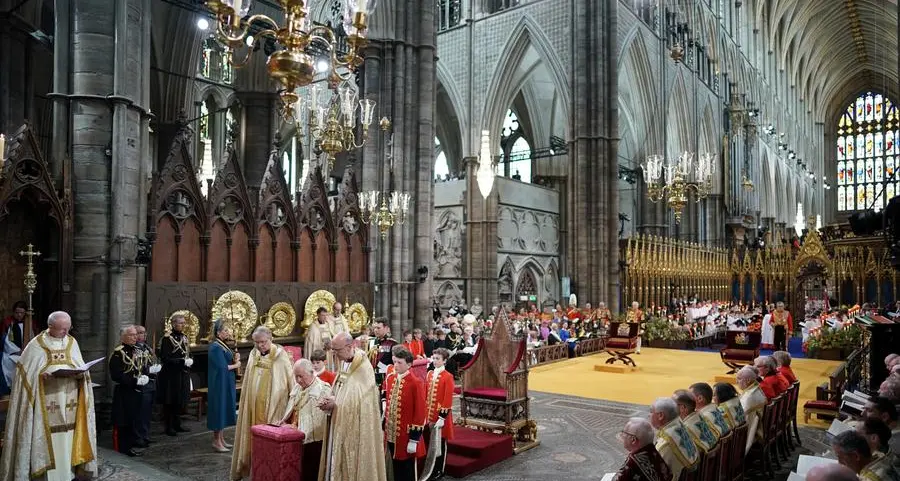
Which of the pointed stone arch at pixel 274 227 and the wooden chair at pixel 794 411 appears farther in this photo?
the pointed stone arch at pixel 274 227

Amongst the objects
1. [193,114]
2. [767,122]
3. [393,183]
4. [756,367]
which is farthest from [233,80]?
[767,122]

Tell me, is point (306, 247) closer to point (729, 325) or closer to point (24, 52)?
point (24, 52)

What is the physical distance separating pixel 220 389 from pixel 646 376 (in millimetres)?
9584

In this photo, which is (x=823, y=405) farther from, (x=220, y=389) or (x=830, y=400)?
(x=220, y=389)

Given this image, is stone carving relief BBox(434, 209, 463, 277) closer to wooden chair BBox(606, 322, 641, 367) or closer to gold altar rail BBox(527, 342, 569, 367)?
gold altar rail BBox(527, 342, 569, 367)

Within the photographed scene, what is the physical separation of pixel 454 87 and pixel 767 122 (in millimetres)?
29833

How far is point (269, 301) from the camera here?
13.0 m

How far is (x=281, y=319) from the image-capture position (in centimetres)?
1311

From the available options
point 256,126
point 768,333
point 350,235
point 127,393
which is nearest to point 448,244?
point 256,126

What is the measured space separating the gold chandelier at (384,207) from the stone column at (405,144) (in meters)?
0.55

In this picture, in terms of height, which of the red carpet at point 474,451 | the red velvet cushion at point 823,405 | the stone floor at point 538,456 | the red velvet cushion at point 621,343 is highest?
the red velvet cushion at point 621,343

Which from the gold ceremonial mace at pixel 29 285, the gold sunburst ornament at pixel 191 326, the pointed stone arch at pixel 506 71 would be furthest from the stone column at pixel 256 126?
the gold ceremonial mace at pixel 29 285

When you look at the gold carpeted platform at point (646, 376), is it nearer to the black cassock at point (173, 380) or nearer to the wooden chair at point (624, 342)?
the wooden chair at point (624, 342)

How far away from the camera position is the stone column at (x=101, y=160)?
378 inches
